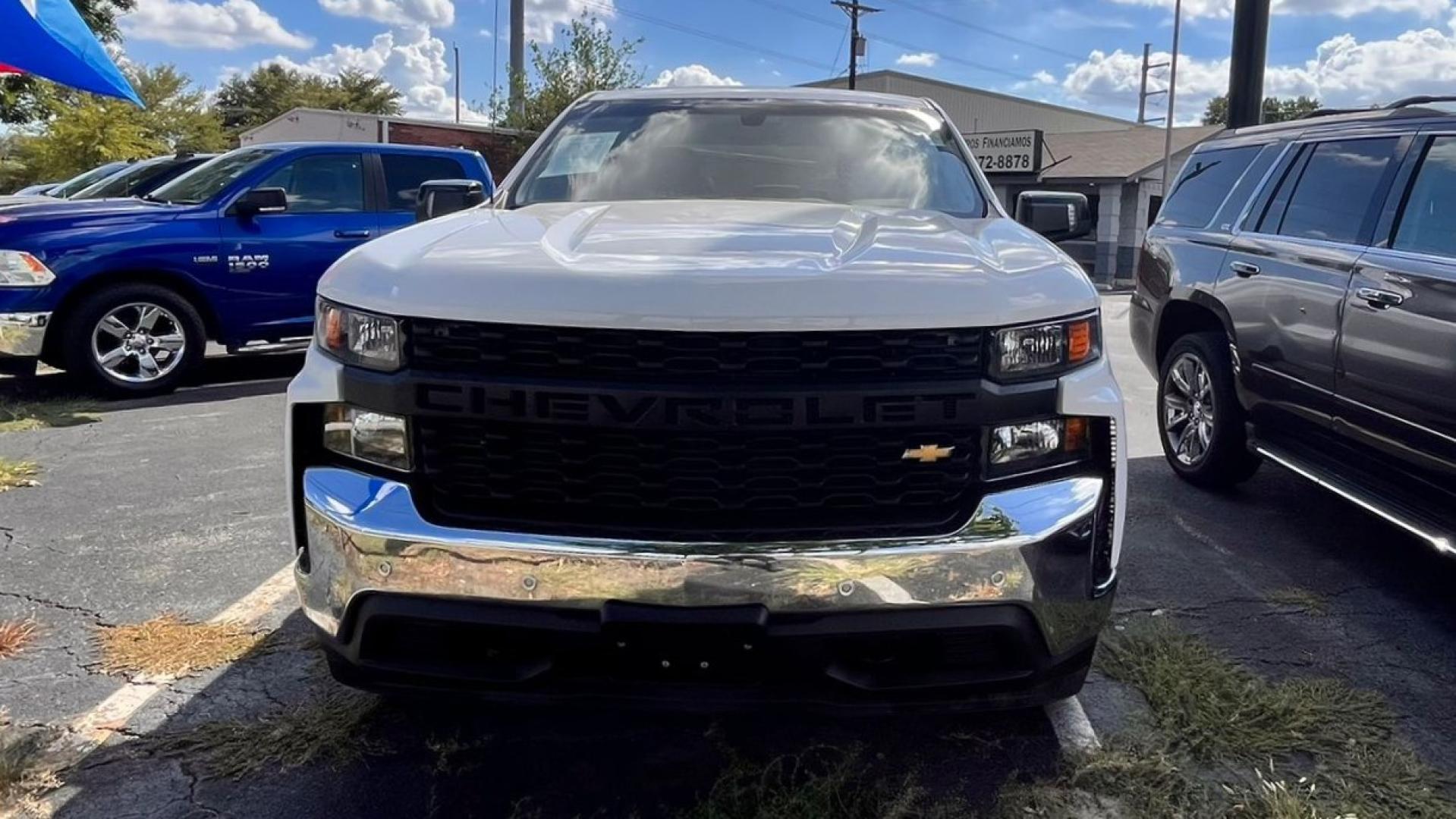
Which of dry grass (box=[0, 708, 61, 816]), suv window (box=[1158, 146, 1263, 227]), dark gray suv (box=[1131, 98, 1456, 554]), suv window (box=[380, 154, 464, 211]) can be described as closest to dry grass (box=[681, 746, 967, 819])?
dry grass (box=[0, 708, 61, 816])

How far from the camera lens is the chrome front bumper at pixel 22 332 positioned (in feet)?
22.1

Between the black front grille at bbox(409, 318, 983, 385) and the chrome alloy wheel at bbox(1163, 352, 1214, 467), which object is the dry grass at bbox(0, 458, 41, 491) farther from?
the chrome alloy wheel at bbox(1163, 352, 1214, 467)

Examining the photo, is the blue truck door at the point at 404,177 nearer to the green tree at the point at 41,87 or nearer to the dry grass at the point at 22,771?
the dry grass at the point at 22,771

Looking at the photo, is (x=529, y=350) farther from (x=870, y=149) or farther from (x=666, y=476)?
(x=870, y=149)

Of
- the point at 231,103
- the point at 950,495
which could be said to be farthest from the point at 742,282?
the point at 231,103

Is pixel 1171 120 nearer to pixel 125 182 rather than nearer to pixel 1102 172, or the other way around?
pixel 1102 172

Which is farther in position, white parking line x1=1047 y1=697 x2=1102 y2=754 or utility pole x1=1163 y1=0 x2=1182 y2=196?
utility pole x1=1163 y1=0 x2=1182 y2=196

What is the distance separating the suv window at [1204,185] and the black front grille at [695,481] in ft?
12.6

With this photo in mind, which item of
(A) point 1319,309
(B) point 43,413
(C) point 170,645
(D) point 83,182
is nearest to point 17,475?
(B) point 43,413

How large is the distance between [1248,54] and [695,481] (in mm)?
12865

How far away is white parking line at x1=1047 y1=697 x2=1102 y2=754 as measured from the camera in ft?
9.43

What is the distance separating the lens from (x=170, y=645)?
3.43 m

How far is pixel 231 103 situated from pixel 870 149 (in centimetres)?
7111

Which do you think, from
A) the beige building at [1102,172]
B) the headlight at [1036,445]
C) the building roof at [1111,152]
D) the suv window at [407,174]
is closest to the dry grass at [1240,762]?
the headlight at [1036,445]
